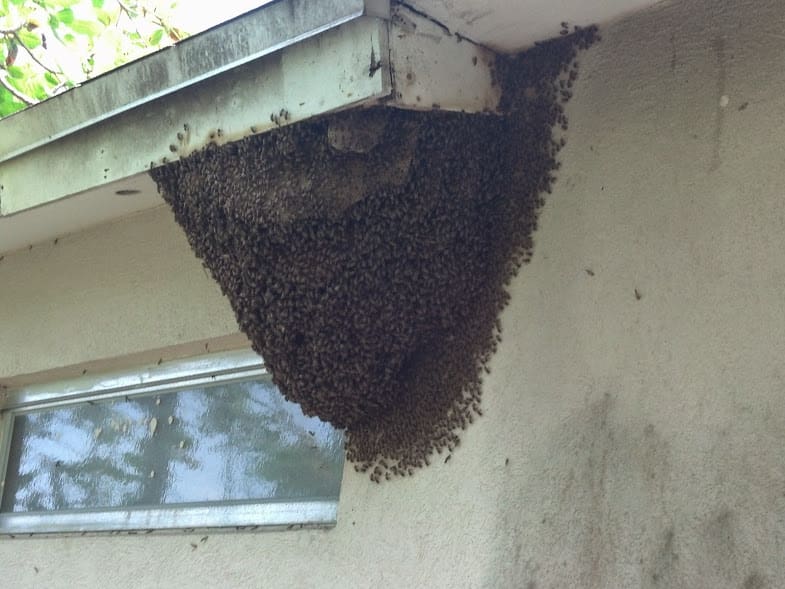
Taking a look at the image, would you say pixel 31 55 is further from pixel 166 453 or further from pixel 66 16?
pixel 166 453

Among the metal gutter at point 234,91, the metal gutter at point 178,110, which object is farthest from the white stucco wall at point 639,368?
the metal gutter at point 178,110

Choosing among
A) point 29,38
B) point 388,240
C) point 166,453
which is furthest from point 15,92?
point 388,240

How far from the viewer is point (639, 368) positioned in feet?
8.02

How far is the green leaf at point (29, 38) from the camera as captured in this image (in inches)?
187

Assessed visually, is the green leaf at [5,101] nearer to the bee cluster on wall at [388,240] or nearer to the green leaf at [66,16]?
the green leaf at [66,16]

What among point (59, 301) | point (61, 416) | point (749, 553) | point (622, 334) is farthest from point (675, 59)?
point (61, 416)

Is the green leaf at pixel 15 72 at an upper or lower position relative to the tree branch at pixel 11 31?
lower

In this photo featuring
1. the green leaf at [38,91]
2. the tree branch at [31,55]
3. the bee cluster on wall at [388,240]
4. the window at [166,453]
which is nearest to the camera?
the bee cluster on wall at [388,240]

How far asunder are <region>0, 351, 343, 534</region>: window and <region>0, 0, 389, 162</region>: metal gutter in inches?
49.4

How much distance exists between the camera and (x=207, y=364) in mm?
3836

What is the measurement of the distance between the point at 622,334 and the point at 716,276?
0.32 metres

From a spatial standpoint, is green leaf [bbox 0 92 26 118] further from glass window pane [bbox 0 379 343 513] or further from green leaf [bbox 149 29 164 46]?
glass window pane [bbox 0 379 343 513]

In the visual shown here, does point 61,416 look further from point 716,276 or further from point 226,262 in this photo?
point 716,276

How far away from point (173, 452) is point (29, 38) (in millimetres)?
2647
